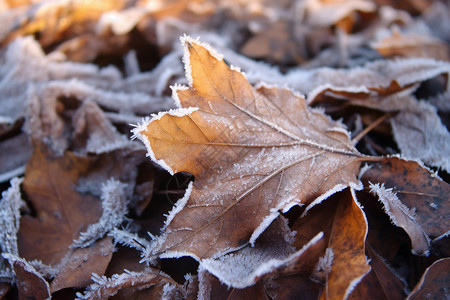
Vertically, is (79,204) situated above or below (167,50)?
below

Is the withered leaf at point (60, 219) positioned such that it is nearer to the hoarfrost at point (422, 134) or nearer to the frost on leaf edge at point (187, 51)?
the frost on leaf edge at point (187, 51)

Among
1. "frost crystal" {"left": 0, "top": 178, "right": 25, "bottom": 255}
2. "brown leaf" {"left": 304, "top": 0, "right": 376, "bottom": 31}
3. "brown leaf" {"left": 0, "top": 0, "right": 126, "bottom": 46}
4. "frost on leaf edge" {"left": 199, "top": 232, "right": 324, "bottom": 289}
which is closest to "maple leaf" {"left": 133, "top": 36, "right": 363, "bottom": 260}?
"frost on leaf edge" {"left": 199, "top": 232, "right": 324, "bottom": 289}

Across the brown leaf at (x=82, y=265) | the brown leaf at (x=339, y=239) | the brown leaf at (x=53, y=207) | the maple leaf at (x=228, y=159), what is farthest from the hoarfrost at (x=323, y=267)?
the brown leaf at (x=53, y=207)

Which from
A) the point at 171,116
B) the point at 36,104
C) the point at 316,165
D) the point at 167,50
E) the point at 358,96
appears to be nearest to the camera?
the point at 171,116

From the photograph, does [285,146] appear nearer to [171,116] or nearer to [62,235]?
[171,116]

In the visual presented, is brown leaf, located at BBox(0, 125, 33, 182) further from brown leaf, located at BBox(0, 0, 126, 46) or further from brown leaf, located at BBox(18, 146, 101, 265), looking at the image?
brown leaf, located at BBox(0, 0, 126, 46)

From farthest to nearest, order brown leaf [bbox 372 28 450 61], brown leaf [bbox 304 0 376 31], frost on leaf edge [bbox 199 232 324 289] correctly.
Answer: brown leaf [bbox 304 0 376 31], brown leaf [bbox 372 28 450 61], frost on leaf edge [bbox 199 232 324 289]

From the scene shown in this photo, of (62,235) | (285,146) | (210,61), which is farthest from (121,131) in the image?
(285,146)
